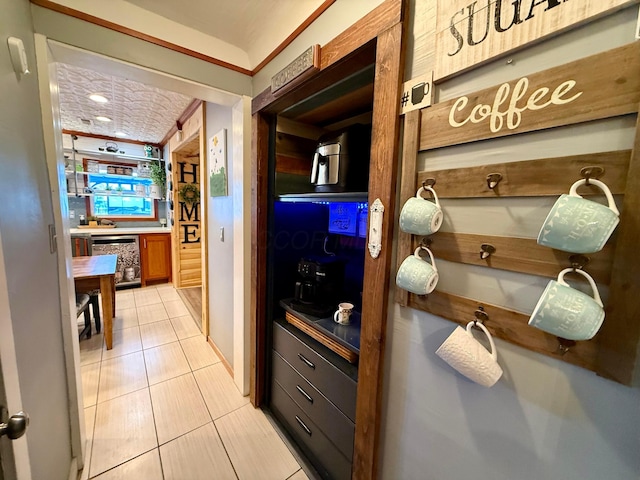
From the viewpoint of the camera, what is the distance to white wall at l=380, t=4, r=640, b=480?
0.48 metres

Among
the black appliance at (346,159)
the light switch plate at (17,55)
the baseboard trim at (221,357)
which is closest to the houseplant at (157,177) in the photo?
the baseboard trim at (221,357)

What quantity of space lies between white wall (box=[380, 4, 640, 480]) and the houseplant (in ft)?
16.3

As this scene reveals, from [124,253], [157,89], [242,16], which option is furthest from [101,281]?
[242,16]

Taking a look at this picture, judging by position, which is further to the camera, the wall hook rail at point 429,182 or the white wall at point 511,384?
the wall hook rail at point 429,182

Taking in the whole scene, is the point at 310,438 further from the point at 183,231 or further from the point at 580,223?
the point at 183,231

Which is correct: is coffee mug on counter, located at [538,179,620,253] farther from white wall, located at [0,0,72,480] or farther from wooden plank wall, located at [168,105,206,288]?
wooden plank wall, located at [168,105,206,288]

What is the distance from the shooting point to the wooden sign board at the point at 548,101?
0.44 metres

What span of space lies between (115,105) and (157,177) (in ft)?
6.30

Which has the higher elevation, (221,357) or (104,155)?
(104,155)

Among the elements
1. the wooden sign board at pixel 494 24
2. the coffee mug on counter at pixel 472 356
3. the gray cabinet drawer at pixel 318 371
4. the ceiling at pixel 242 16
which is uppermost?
the ceiling at pixel 242 16

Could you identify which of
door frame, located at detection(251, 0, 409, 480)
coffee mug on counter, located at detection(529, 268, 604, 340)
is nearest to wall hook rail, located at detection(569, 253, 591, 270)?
coffee mug on counter, located at detection(529, 268, 604, 340)

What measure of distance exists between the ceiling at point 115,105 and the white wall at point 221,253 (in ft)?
2.10

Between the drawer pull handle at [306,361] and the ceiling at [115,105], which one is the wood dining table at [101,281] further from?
the drawer pull handle at [306,361]

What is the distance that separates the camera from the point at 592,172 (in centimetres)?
48
